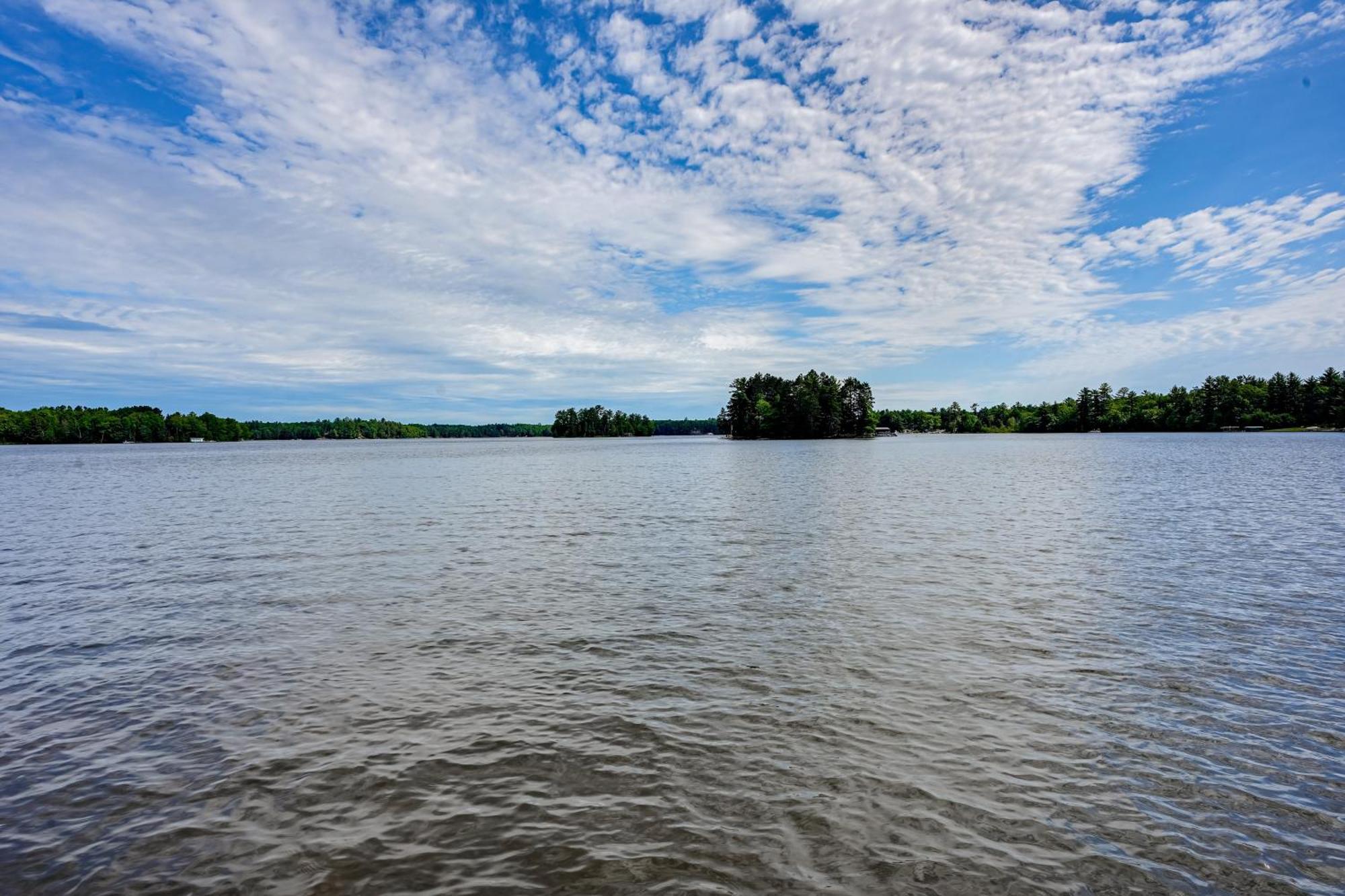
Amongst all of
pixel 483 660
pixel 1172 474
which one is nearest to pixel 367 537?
pixel 483 660

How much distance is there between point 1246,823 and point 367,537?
3500 centimetres

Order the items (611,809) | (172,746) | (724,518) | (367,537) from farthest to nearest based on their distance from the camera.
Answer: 1. (724,518)
2. (367,537)
3. (172,746)
4. (611,809)

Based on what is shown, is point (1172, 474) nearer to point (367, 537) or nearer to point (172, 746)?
point (367, 537)

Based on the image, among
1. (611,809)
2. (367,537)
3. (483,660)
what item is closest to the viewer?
(611,809)

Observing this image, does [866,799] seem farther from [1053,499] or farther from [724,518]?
[1053,499]

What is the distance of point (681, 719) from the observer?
1224 cm

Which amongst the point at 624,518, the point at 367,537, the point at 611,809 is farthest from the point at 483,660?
the point at 624,518

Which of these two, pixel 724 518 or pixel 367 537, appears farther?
pixel 724 518

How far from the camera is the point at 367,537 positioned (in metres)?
34.8

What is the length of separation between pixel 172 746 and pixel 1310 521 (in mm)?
48323

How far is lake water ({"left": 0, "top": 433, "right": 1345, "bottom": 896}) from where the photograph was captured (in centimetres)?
827

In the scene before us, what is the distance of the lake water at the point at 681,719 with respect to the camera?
325 inches

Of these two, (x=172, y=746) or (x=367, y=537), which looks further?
(x=367, y=537)

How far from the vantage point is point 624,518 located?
4056cm
